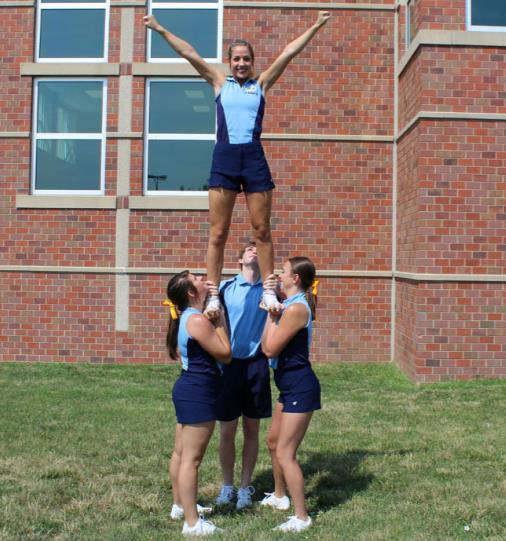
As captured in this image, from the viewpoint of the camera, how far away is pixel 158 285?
37.7 feet

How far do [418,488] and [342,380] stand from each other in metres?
4.82

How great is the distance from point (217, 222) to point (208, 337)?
3.28ft

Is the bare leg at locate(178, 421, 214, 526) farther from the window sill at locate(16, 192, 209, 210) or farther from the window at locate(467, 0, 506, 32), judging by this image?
the window at locate(467, 0, 506, 32)

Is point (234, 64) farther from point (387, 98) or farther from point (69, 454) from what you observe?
point (387, 98)

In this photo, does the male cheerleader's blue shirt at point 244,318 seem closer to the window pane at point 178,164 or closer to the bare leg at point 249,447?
the bare leg at point 249,447

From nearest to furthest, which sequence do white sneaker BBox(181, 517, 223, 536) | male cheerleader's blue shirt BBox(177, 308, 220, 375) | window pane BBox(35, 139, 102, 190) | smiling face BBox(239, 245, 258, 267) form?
white sneaker BBox(181, 517, 223, 536), male cheerleader's blue shirt BBox(177, 308, 220, 375), smiling face BBox(239, 245, 258, 267), window pane BBox(35, 139, 102, 190)

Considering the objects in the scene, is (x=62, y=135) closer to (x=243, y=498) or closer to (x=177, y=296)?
(x=177, y=296)

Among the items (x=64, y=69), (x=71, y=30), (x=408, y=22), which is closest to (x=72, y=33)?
(x=71, y=30)

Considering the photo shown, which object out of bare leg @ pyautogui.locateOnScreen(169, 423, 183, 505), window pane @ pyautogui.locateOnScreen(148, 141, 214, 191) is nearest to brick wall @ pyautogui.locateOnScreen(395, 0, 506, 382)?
window pane @ pyautogui.locateOnScreen(148, 141, 214, 191)

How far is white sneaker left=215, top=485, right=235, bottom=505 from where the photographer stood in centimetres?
521

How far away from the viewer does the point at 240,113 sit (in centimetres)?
501

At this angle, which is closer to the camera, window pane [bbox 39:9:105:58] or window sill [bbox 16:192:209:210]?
window sill [bbox 16:192:209:210]

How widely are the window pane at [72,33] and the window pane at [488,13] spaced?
5.93m

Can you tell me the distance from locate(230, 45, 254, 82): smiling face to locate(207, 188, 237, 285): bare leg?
814mm
